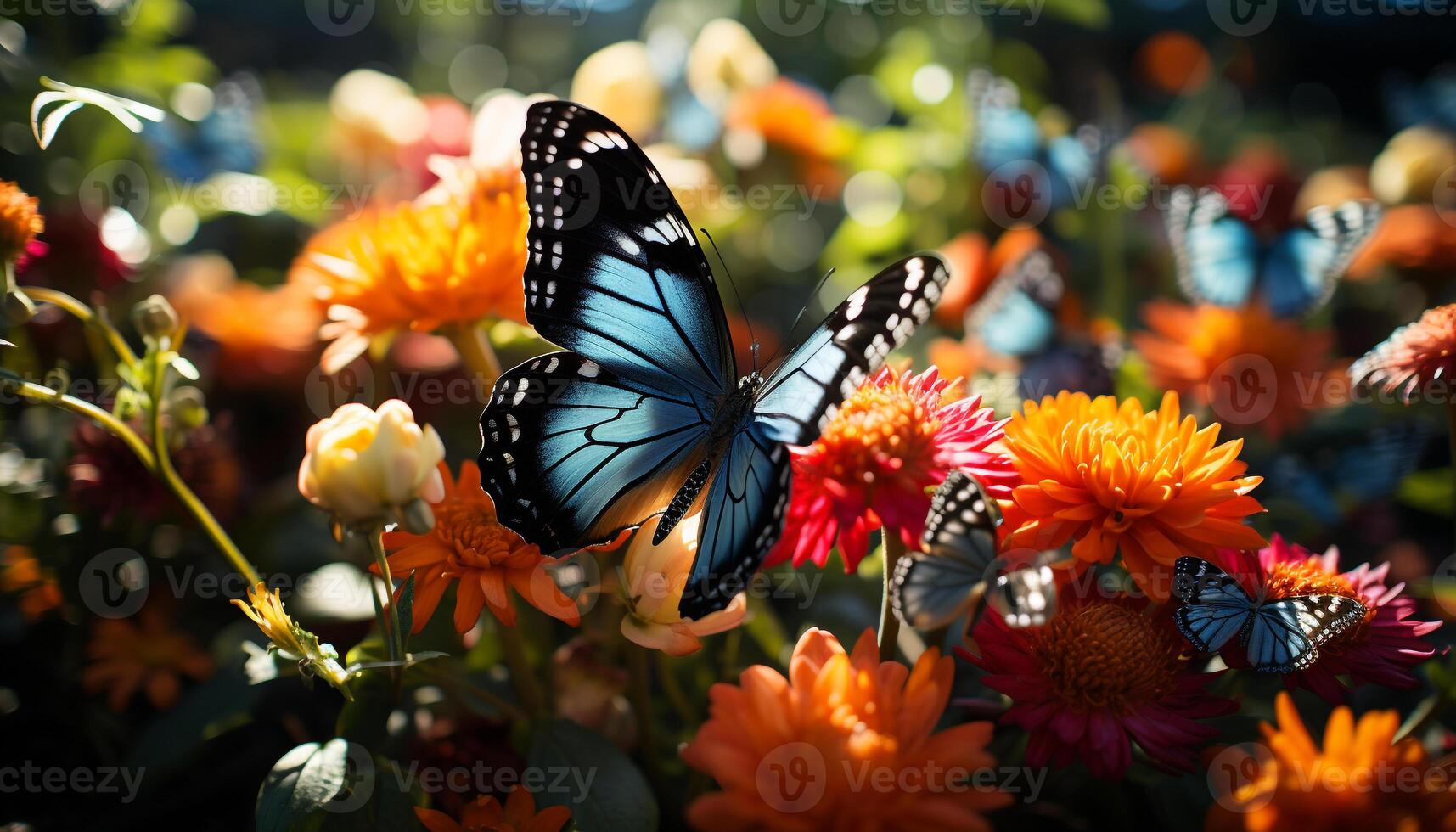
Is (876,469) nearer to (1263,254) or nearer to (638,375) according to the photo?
(638,375)

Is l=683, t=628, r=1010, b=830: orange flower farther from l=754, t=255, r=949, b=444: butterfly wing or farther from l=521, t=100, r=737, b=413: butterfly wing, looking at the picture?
l=521, t=100, r=737, b=413: butterfly wing

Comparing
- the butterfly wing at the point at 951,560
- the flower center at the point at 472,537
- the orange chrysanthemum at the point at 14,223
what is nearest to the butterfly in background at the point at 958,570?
the butterfly wing at the point at 951,560

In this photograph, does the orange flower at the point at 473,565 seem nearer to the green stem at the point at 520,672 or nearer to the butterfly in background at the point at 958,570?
the green stem at the point at 520,672

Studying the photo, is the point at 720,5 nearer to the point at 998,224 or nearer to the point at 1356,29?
the point at 998,224

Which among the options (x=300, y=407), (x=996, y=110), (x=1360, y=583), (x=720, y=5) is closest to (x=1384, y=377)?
(x=1360, y=583)

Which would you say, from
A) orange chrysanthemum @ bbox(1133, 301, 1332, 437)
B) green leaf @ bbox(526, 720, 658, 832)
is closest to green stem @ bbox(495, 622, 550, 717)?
green leaf @ bbox(526, 720, 658, 832)

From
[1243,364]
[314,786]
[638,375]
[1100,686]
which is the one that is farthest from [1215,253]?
[314,786]
